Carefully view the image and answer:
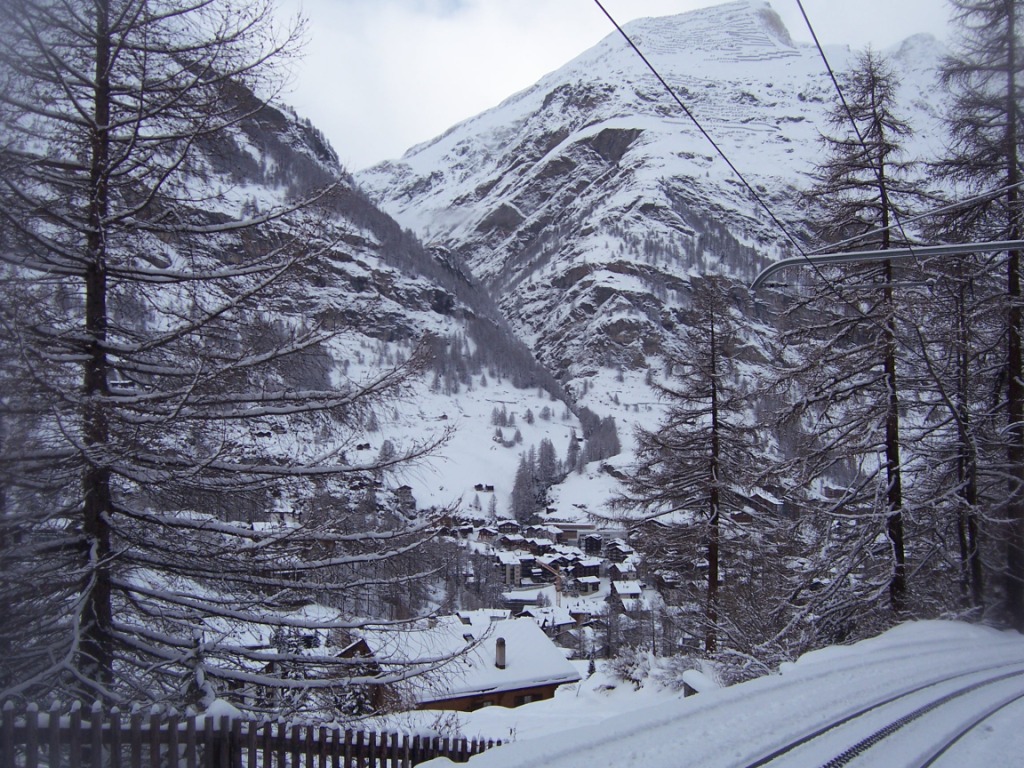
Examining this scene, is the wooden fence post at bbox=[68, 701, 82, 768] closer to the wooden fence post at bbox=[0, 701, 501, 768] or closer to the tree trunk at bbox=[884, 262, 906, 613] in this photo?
the wooden fence post at bbox=[0, 701, 501, 768]

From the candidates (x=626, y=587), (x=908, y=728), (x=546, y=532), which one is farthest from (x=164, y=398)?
(x=546, y=532)

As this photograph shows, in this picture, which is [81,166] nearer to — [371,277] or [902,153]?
[371,277]

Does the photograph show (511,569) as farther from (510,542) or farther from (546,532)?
(546,532)

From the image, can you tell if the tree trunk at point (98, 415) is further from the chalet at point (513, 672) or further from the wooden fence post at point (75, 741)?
the chalet at point (513, 672)

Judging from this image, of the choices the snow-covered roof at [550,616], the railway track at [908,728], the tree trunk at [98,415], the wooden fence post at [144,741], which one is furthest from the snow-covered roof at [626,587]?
the tree trunk at [98,415]

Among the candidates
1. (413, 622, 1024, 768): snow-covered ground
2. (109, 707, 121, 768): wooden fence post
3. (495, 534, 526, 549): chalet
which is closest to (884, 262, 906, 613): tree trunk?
(413, 622, 1024, 768): snow-covered ground
